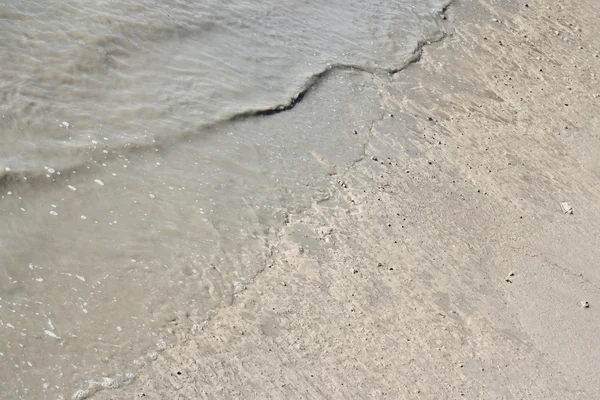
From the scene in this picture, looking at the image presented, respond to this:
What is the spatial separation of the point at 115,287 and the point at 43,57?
2086 mm

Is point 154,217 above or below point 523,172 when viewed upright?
below

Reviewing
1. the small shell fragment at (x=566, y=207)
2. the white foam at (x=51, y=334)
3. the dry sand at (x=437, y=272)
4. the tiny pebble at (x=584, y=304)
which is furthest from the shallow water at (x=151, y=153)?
the tiny pebble at (x=584, y=304)

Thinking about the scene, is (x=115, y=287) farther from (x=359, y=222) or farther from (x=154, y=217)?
(x=359, y=222)

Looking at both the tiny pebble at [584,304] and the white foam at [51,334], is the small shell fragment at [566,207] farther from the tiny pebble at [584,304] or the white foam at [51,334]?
the white foam at [51,334]

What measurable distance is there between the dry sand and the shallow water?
0.20 m

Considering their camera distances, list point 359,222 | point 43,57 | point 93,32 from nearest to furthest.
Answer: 1. point 359,222
2. point 43,57
3. point 93,32

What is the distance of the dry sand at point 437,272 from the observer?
3613 mm

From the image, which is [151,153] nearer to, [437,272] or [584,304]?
[437,272]

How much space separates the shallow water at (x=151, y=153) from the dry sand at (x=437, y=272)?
197 mm

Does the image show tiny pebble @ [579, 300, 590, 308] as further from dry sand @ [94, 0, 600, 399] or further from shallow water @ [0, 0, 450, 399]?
shallow water @ [0, 0, 450, 399]

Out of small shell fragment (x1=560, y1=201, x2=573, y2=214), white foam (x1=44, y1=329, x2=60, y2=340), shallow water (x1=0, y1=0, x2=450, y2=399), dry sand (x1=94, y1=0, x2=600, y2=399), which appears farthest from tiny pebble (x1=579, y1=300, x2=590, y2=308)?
white foam (x1=44, y1=329, x2=60, y2=340)

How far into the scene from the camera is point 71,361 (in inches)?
134

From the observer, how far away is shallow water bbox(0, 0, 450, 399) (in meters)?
3.62

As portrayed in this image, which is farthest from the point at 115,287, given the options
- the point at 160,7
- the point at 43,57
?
the point at 160,7
